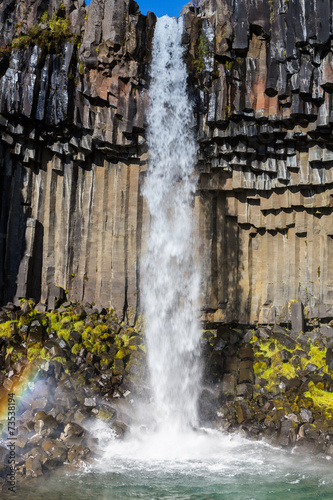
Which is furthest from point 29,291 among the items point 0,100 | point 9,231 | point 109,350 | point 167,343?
point 0,100

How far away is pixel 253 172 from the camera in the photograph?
1511 cm

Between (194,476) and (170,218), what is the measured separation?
777 centimetres

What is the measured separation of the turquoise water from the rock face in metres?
5.10

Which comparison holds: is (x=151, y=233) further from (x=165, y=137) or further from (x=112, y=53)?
(x=112, y=53)

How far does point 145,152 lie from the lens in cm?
1485

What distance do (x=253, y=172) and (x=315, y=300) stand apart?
4.12 meters

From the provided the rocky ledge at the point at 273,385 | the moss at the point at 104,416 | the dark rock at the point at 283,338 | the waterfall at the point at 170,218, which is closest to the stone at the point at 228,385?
the rocky ledge at the point at 273,385

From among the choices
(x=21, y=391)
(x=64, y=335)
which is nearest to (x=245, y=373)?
(x=64, y=335)

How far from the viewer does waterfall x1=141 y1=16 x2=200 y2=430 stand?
47.1 ft

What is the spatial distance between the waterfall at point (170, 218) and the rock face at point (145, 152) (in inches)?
12.9

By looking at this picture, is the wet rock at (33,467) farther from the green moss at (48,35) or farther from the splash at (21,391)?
the green moss at (48,35)

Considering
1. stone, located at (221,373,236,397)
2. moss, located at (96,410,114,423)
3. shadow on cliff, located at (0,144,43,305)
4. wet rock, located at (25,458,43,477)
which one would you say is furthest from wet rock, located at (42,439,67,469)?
shadow on cliff, located at (0,144,43,305)

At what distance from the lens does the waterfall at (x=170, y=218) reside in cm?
1435

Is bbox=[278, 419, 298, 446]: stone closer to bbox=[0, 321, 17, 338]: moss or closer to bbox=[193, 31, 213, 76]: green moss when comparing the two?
bbox=[0, 321, 17, 338]: moss
